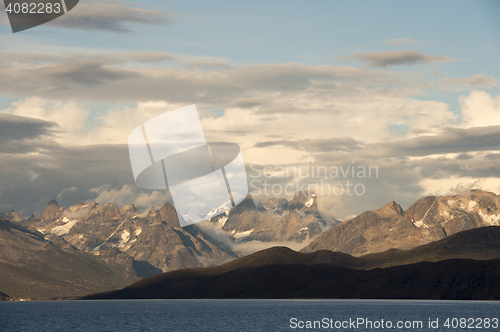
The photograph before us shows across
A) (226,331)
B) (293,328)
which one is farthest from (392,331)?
(226,331)

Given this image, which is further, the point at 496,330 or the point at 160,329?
the point at 160,329

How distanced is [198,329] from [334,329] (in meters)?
47.6

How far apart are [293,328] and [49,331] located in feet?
284

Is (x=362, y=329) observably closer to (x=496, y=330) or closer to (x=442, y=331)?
(x=442, y=331)

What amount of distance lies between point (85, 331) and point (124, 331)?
48.6 feet

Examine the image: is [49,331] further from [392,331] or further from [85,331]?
[392,331]

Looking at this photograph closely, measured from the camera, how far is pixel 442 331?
181750mm

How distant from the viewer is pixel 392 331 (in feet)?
603

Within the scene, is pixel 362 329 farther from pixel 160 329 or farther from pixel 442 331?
pixel 160 329

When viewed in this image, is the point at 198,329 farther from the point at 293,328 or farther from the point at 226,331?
the point at 293,328

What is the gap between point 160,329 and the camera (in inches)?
7864

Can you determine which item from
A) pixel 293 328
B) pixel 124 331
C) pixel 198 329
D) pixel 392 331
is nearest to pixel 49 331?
pixel 124 331

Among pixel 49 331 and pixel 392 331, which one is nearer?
pixel 392 331

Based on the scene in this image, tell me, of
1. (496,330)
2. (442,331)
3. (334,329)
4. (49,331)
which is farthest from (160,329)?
(496,330)
